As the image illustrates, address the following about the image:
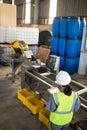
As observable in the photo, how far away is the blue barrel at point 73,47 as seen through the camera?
13.8 feet

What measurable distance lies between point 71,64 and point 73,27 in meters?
1.06

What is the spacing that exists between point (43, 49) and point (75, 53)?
37.1 inches

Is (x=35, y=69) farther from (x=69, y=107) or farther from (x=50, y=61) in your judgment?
(x=69, y=107)

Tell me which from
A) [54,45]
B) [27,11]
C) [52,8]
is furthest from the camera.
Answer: [27,11]

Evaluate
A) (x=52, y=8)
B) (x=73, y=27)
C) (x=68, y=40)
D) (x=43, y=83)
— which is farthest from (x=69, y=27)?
(x=52, y=8)

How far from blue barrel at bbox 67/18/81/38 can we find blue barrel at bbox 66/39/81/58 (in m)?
0.15

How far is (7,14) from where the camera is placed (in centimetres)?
598

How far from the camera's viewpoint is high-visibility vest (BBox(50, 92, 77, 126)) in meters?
1.52

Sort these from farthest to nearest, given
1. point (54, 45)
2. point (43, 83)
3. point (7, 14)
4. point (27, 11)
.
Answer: point (27, 11), point (7, 14), point (54, 45), point (43, 83)

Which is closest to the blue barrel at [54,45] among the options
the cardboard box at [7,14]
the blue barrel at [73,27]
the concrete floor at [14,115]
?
the blue barrel at [73,27]

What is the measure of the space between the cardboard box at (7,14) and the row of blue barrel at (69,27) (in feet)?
8.01

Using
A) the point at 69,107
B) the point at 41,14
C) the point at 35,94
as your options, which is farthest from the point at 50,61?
the point at 41,14

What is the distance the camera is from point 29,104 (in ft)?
8.82

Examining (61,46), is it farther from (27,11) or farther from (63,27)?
(27,11)
